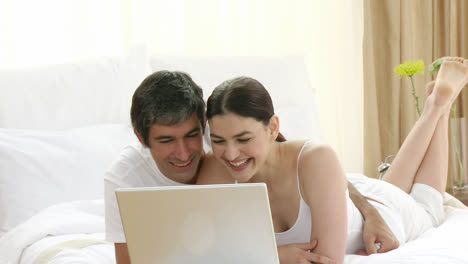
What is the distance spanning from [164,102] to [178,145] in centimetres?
12

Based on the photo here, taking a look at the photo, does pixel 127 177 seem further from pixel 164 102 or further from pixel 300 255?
pixel 300 255

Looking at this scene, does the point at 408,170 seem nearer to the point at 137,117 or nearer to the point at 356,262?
the point at 356,262

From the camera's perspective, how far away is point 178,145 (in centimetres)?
153

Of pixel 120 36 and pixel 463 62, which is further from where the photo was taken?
pixel 120 36

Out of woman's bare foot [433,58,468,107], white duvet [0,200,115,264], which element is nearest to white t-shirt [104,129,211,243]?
white duvet [0,200,115,264]

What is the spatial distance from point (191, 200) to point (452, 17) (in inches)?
99.7

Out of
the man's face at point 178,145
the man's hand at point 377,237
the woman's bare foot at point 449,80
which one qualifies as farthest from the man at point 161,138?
the woman's bare foot at point 449,80

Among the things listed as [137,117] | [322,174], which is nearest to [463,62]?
[322,174]

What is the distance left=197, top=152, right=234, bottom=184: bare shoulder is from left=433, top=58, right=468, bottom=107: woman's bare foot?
1.16m

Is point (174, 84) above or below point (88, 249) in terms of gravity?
above

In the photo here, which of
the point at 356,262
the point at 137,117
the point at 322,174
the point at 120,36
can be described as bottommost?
the point at 356,262

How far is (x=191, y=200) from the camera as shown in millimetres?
1059

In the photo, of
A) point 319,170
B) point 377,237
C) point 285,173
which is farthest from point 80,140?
point 377,237

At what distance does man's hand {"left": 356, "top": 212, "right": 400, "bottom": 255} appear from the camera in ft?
5.74
